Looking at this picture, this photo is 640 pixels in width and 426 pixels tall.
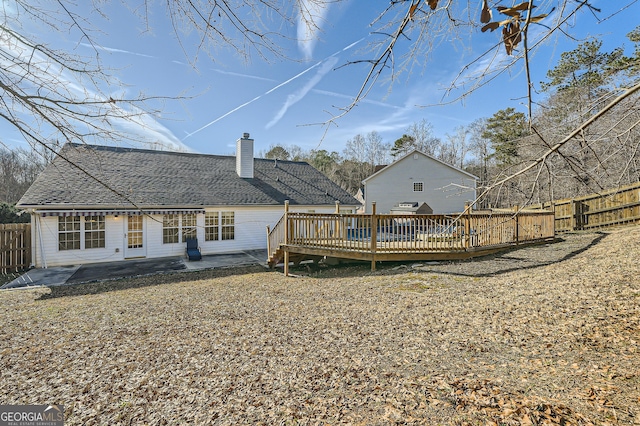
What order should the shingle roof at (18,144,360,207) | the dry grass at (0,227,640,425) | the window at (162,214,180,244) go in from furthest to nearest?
1. the window at (162,214,180,244)
2. the shingle roof at (18,144,360,207)
3. the dry grass at (0,227,640,425)

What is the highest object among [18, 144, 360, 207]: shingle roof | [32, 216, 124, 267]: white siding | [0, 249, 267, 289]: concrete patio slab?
[18, 144, 360, 207]: shingle roof

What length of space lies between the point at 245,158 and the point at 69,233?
8.85 meters

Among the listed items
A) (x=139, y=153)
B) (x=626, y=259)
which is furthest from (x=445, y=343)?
(x=139, y=153)

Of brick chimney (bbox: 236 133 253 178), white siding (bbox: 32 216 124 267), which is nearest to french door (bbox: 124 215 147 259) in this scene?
white siding (bbox: 32 216 124 267)

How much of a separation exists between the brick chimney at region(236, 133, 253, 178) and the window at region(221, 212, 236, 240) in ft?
10.8

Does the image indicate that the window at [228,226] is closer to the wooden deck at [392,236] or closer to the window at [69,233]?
the wooden deck at [392,236]

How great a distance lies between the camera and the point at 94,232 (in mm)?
11500

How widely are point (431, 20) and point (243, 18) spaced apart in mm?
1726

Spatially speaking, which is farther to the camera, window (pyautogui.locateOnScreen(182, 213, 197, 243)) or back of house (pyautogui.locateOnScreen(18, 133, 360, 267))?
window (pyautogui.locateOnScreen(182, 213, 197, 243))

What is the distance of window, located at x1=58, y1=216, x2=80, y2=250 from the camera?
429 inches

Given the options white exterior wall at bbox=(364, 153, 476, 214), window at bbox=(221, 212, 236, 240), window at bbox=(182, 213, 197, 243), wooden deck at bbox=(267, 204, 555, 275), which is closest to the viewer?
wooden deck at bbox=(267, 204, 555, 275)

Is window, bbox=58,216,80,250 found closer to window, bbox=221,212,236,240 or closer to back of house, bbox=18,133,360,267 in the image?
back of house, bbox=18,133,360,267

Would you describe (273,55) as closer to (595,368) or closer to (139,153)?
(595,368)

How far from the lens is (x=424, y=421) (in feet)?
7.95
